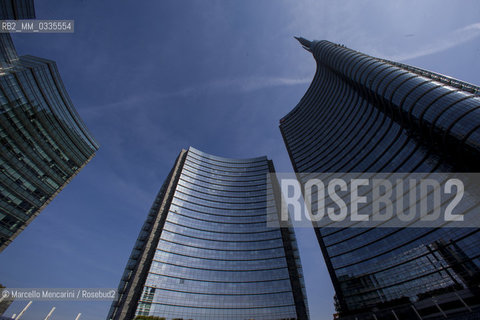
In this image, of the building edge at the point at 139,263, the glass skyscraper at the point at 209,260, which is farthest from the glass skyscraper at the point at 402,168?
the building edge at the point at 139,263

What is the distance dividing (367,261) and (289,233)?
29.3 m

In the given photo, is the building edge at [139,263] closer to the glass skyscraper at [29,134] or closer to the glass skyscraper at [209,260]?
the glass skyscraper at [209,260]

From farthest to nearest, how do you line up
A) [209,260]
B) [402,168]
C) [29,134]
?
1. [209,260]
2. [402,168]
3. [29,134]

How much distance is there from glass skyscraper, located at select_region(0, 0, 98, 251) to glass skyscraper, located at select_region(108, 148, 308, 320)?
30790 millimetres

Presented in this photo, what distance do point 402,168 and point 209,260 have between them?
2697 inches

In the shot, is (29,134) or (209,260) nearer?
(29,134)

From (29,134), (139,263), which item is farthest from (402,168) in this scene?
(29,134)

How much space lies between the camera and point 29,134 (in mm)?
47875

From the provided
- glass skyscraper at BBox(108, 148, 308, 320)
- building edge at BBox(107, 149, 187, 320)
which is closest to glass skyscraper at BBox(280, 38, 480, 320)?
glass skyscraper at BBox(108, 148, 308, 320)

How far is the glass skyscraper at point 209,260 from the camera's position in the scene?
2169 inches

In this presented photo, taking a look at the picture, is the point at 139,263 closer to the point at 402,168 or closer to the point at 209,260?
the point at 209,260

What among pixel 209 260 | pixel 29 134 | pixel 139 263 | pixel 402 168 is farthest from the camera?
pixel 209 260

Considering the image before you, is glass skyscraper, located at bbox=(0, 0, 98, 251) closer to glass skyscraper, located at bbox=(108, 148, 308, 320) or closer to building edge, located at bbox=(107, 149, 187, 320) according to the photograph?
building edge, located at bbox=(107, 149, 187, 320)

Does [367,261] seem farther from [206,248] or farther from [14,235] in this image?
[14,235]
